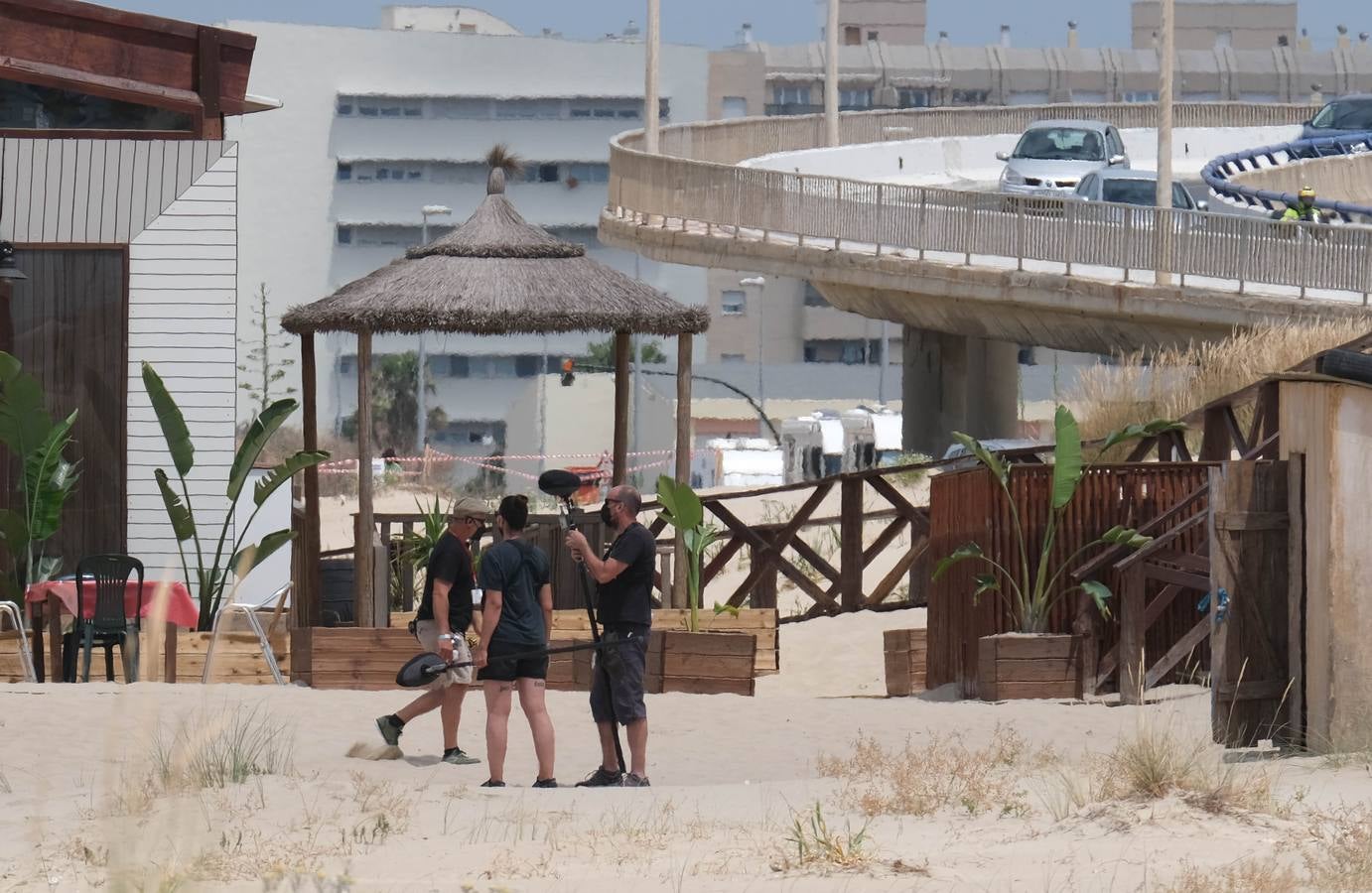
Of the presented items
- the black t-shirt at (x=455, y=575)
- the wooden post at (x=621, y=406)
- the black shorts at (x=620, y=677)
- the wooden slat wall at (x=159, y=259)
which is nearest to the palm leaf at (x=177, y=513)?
the wooden slat wall at (x=159, y=259)

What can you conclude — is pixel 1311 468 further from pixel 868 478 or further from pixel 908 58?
pixel 908 58

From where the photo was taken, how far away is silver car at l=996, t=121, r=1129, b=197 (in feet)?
130

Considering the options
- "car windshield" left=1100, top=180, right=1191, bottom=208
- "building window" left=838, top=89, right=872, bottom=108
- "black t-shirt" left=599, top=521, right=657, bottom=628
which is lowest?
"black t-shirt" left=599, top=521, right=657, bottom=628

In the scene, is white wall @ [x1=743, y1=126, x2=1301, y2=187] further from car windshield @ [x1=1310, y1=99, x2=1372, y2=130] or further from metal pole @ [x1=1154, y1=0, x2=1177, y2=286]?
metal pole @ [x1=1154, y1=0, x2=1177, y2=286]

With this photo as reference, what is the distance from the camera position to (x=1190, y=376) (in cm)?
2431

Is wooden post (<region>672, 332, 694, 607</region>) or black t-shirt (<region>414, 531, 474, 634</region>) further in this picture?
wooden post (<region>672, 332, 694, 607</region>)

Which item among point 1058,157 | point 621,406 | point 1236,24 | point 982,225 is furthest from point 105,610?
point 1236,24

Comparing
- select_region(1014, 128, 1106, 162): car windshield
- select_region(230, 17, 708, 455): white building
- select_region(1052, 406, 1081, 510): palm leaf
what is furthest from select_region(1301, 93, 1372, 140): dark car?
select_region(230, 17, 708, 455): white building

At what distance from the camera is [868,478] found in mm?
18875

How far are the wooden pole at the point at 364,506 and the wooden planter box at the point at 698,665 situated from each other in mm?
2439

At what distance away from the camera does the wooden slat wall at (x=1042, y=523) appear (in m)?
14.7

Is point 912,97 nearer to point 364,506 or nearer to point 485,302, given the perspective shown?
point 485,302

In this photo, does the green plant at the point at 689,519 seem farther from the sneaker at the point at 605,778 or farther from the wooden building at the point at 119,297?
the sneaker at the point at 605,778

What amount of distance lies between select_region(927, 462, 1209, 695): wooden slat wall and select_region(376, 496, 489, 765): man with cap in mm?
4394
